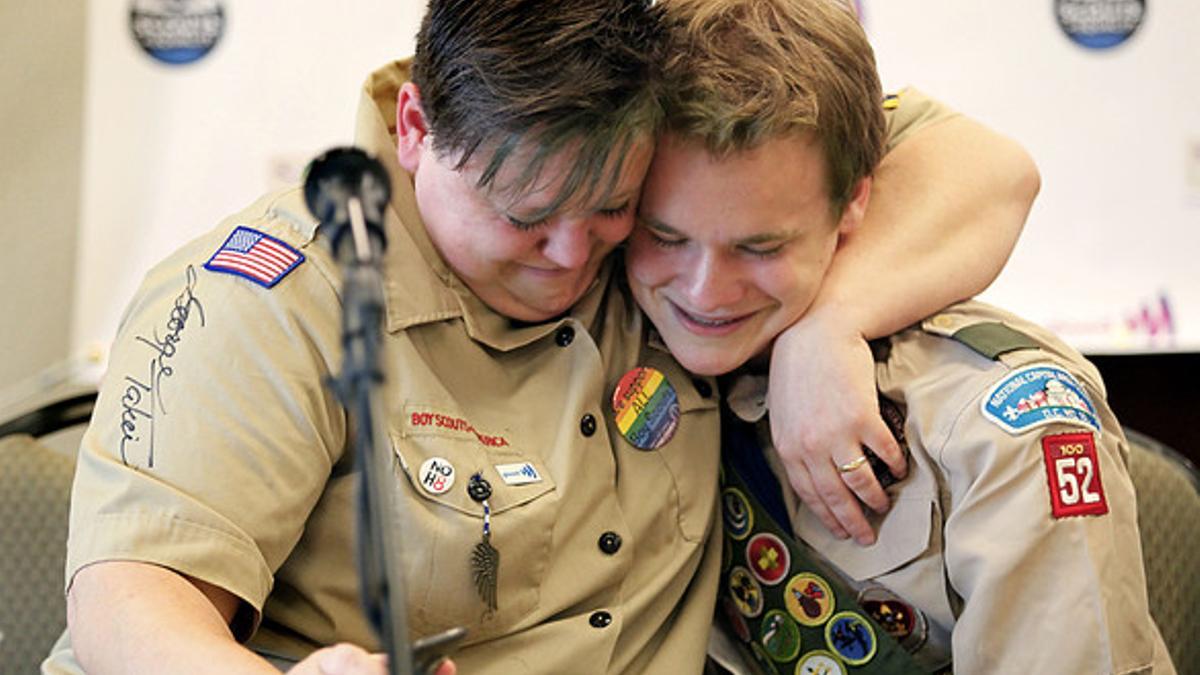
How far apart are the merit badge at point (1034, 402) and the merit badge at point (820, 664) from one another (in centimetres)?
29

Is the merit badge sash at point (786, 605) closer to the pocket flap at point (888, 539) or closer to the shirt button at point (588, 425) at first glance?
the pocket flap at point (888, 539)

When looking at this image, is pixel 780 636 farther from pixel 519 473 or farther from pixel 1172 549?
pixel 1172 549

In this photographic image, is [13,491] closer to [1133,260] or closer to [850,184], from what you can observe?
[850,184]

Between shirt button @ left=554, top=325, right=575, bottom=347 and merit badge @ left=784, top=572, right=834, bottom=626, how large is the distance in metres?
0.31

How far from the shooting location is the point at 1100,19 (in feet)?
8.84

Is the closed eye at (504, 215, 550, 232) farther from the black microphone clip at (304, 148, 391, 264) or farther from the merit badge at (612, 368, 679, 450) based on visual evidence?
the black microphone clip at (304, 148, 391, 264)

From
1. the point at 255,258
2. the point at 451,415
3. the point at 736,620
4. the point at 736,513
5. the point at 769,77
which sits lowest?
the point at 736,620

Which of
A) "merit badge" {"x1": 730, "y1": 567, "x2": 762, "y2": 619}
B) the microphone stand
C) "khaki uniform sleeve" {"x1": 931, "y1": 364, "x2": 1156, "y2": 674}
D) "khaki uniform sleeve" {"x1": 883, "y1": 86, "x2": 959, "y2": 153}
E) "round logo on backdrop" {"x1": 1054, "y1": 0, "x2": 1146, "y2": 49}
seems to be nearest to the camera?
the microphone stand

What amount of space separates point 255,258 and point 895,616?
0.67 meters

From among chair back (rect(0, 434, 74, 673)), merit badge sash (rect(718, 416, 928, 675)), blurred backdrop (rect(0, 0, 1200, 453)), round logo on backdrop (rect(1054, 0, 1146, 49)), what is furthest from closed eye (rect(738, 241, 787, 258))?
round logo on backdrop (rect(1054, 0, 1146, 49))

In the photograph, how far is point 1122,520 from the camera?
4.58 feet

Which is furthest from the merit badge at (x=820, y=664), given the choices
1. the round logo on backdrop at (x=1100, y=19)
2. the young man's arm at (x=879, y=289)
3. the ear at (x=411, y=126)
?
the round logo on backdrop at (x=1100, y=19)

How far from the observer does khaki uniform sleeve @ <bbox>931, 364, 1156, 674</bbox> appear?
4.39 ft

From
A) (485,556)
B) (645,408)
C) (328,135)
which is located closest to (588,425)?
(645,408)
